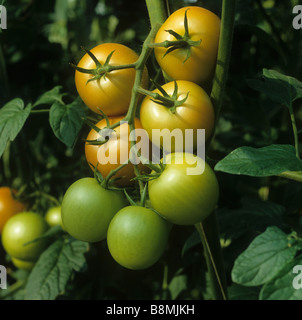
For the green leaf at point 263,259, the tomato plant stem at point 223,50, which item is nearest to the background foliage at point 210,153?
the green leaf at point 263,259

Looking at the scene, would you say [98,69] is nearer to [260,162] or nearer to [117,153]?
[117,153]

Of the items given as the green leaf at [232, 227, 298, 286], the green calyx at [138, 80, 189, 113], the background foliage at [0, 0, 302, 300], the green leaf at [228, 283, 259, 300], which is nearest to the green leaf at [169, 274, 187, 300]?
the background foliage at [0, 0, 302, 300]

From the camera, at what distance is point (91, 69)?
1.72 feet

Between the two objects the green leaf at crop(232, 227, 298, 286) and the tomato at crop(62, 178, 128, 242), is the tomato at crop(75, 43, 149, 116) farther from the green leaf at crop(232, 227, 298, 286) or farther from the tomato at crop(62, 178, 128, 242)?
the green leaf at crop(232, 227, 298, 286)

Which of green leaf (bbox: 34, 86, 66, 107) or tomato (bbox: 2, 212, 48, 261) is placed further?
tomato (bbox: 2, 212, 48, 261)

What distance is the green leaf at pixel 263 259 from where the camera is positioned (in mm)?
484

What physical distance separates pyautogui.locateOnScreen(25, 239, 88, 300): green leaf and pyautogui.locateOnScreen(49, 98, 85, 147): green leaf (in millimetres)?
278

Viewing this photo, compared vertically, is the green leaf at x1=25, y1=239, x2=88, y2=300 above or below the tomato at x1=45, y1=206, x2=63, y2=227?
below

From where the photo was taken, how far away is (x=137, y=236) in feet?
1.57

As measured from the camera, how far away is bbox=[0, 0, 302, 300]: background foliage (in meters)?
0.72

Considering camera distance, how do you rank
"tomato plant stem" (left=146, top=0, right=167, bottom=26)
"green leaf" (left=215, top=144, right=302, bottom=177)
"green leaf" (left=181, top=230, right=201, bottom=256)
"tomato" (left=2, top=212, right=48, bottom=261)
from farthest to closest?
"tomato" (left=2, top=212, right=48, bottom=261) < "green leaf" (left=181, top=230, right=201, bottom=256) < "tomato plant stem" (left=146, top=0, right=167, bottom=26) < "green leaf" (left=215, top=144, right=302, bottom=177)

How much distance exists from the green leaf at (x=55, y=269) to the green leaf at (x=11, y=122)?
0.27 meters

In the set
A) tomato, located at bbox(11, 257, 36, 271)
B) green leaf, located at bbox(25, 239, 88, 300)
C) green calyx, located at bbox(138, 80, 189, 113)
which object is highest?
green calyx, located at bbox(138, 80, 189, 113)
